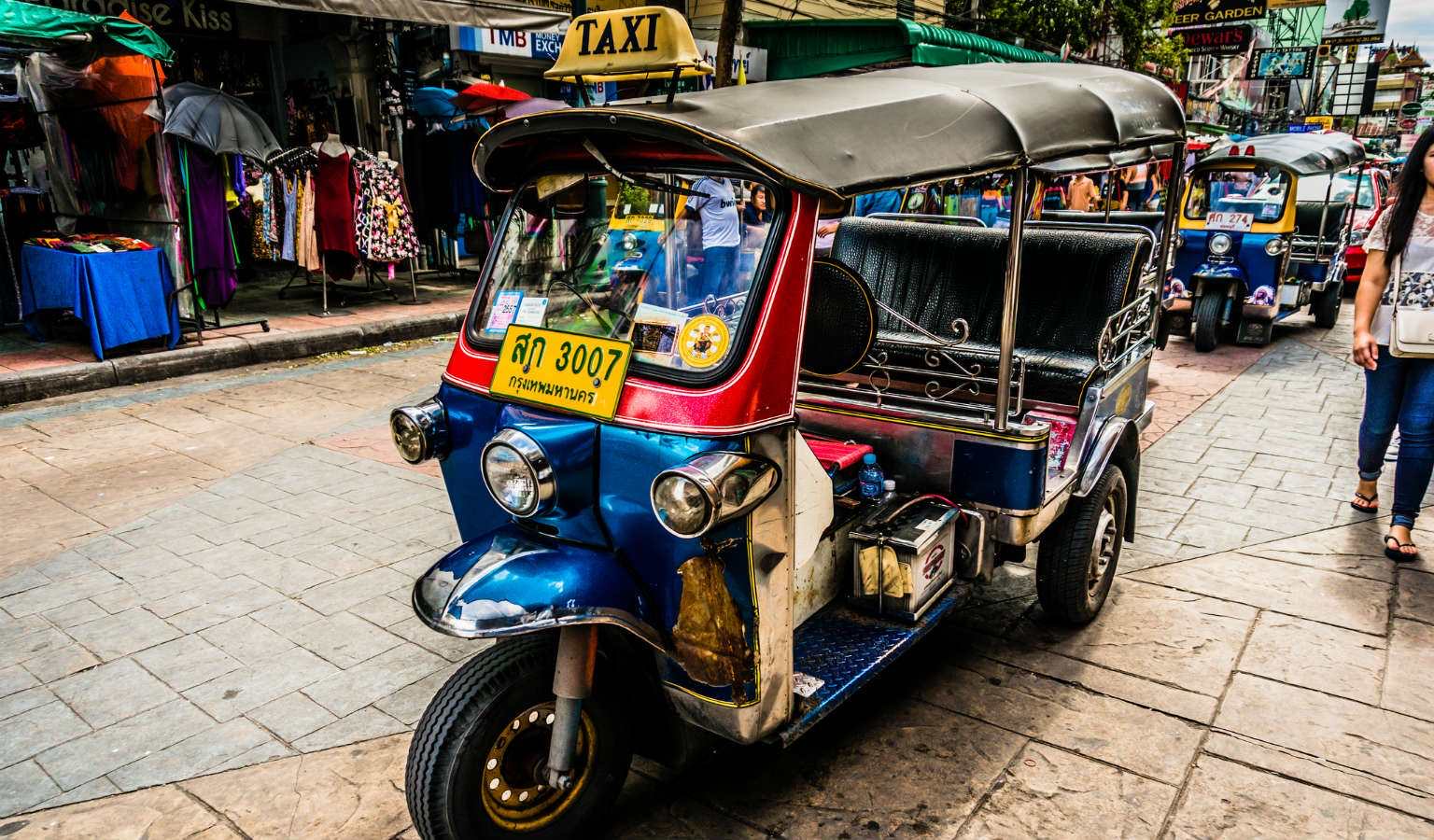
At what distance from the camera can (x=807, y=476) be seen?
2627 millimetres

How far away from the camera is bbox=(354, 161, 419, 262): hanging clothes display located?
9734 mm

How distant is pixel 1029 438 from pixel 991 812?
1.21 meters

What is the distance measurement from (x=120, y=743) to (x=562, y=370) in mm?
2015

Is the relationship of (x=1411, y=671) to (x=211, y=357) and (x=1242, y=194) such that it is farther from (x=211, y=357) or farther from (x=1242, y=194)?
(x=211, y=357)

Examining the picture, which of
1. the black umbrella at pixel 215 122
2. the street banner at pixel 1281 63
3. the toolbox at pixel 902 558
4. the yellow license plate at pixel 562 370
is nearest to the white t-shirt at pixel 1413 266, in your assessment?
the toolbox at pixel 902 558

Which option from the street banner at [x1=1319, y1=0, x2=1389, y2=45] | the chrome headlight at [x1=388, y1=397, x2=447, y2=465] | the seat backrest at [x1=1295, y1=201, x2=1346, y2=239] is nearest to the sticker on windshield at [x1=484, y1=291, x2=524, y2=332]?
the chrome headlight at [x1=388, y1=397, x2=447, y2=465]

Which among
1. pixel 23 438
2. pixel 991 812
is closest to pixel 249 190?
pixel 23 438

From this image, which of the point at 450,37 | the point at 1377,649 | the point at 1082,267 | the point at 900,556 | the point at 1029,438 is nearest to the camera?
the point at 900,556

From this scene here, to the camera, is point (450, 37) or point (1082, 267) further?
point (450, 37)

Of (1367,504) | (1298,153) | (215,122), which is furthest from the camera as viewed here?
(1298,153)

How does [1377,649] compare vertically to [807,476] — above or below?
below

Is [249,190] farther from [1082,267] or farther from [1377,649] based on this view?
[1377,649]

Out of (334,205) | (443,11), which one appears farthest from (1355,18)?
(334,205)

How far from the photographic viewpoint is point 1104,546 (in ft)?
12.9
